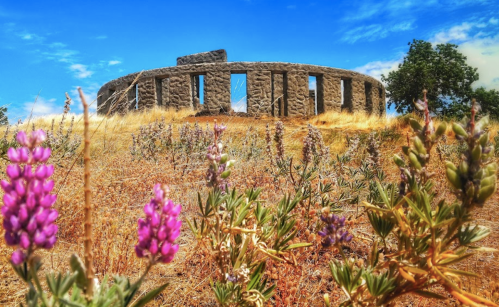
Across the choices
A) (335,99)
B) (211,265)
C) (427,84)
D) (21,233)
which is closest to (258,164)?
(211,265)

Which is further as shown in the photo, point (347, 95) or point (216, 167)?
point (347, 95)

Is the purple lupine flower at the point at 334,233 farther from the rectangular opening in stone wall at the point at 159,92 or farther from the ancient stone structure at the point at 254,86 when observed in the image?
the rectangular opening in stone wall at the point at 159,92

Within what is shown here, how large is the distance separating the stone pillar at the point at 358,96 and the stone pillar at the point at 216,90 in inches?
307

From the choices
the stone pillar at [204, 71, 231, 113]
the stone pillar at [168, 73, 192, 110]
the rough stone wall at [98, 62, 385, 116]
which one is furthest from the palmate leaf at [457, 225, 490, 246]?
the stone pillar at [168, 73, 192, 110]

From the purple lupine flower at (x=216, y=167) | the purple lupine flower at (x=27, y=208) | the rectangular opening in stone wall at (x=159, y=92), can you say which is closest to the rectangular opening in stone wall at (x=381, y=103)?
the rectangular opening in stone wall at (x=159, y=92)

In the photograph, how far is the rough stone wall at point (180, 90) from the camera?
2070cm

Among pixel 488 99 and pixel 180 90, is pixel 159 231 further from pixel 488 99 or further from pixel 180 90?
pixel 488 99

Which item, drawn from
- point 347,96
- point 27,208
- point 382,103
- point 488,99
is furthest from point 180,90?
point 488,99

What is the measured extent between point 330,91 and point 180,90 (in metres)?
8.56

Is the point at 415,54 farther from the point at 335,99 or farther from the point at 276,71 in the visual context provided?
the point at 276,71

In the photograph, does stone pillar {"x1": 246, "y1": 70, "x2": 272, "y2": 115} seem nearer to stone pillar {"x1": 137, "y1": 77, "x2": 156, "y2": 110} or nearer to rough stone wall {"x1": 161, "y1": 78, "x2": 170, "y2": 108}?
rough stone wall {"x1": 161, "y1": 78, "x2": 170, "y2": 108}

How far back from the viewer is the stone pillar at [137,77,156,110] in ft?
70.4

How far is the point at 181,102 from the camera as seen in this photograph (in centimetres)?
2103

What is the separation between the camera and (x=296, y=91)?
2070 cm
